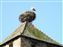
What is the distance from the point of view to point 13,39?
35.3 m

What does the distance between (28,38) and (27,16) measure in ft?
10.4

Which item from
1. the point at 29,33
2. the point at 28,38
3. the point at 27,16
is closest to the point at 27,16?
the point at 27,16

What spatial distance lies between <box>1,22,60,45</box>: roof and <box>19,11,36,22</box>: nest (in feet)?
1.33

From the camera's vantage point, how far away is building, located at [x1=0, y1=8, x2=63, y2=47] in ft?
114

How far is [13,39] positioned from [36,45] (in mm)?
1818

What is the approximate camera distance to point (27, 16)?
123ft

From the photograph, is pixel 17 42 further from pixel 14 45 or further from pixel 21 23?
pixel 21 23

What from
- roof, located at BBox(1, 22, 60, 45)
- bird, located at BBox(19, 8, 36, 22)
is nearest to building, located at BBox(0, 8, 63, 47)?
roof, located at BBox(1, 22, 60, 45)

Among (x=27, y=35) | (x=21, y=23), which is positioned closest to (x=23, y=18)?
(x=21, y=23)

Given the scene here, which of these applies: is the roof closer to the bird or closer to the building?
the building

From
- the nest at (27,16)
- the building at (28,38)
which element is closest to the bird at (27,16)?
the nest at (27,16)

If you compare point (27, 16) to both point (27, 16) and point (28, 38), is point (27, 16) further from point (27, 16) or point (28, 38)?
point (28, 38)

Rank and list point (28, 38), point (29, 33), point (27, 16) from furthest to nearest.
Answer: point (27, 16) → point (29, 33) → point (28, 38)

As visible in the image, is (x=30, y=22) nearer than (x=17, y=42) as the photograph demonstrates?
No
